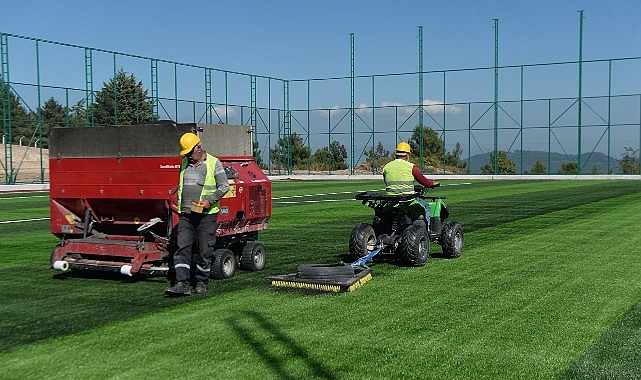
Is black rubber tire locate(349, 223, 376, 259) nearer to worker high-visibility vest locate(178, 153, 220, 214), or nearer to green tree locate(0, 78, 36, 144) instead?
worker high-visibility vest locate(178, 153, 220, 214)

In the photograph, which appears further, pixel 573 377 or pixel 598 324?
pixel 598 324

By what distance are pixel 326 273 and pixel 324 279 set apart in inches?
3.2

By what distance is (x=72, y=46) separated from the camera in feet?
132

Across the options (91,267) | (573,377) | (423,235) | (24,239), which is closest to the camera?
(573,377)

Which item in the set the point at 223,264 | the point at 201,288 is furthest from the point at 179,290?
the point at 223,264

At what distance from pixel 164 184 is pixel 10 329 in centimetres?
296

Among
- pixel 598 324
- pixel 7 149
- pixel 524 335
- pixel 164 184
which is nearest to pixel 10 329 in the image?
pixel 164 184

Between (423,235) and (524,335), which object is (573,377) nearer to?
(524,335)

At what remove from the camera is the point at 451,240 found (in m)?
11.4

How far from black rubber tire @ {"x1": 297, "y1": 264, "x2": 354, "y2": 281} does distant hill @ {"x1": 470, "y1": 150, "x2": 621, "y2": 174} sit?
153ft

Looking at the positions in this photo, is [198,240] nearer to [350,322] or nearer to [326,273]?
[326,273]

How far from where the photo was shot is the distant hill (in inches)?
2034

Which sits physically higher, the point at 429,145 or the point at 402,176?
the point at 429,145

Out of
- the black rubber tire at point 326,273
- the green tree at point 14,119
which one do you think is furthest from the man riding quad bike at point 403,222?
the green tree at point 14,119
